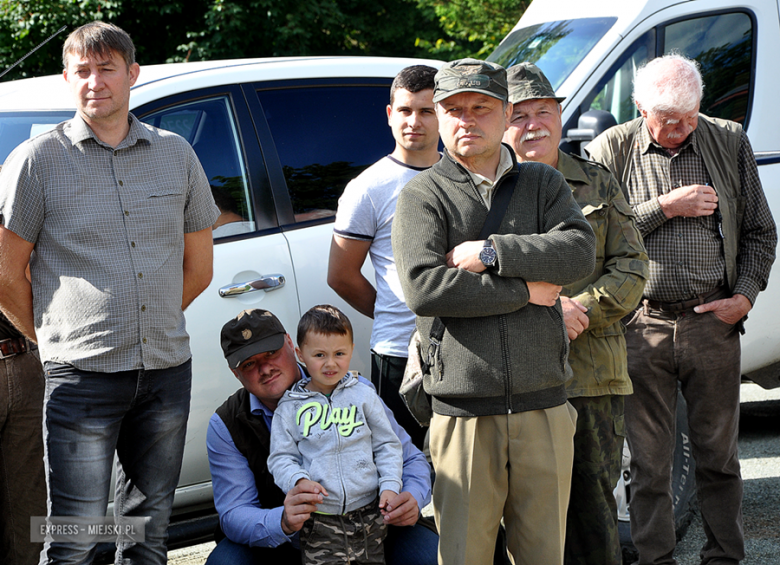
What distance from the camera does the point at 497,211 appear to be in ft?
8.38

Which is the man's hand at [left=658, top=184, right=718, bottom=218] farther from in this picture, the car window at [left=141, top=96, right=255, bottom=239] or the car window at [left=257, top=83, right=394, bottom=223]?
the car window at [left=141, top=96, right=255, bottom=239]

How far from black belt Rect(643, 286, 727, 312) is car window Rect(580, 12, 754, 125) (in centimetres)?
124

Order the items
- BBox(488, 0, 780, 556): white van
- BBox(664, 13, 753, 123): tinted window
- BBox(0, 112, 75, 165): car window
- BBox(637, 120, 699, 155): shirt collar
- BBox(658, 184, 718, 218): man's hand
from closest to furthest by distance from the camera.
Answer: BBox(0, 112, 75, 165): car window, BBox(658, 184, 718, 218): man's hand, BBox(637, 120, 699, 155): shirt collar, BBox(488, 0, 780, 556): white van, BBox(664, 13, 753, 123): tinted window

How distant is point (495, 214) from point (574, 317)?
0.56 meters

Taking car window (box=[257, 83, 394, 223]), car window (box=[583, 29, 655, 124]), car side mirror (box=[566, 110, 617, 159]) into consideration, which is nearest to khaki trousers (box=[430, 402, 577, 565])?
car window (box=[257, 83, 394, 223])

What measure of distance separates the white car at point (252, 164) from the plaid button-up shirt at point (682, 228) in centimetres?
114

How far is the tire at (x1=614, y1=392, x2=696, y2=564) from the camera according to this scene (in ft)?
12.6

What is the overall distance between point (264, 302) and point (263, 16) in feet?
30.4

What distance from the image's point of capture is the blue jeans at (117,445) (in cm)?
261

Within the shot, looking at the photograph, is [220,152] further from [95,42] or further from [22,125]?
[95,42]

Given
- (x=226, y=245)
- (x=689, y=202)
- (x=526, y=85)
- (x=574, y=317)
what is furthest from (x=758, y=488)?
(x=226, y=245)

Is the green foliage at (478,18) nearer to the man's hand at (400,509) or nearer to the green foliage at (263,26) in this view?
the green foliage at (263,26)

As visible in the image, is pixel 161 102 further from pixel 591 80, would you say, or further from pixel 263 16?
pixel 263 16

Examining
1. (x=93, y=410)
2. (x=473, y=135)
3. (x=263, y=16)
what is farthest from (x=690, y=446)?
(x=263, y=16)
